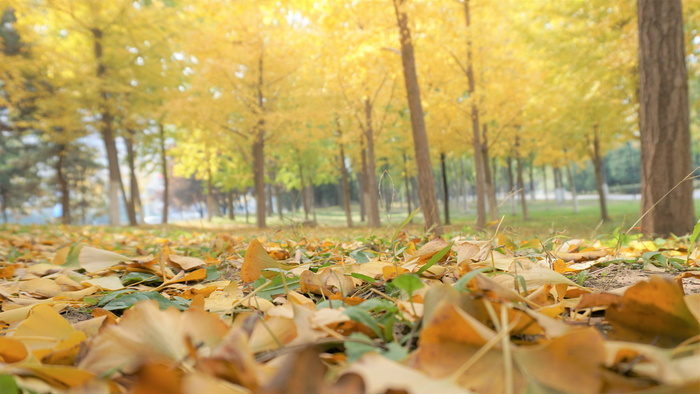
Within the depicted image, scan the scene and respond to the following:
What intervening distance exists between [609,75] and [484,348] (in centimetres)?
1243

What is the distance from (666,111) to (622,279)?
375cm

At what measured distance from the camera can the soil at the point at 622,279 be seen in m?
1.04

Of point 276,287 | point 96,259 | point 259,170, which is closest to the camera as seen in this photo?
point 276,287

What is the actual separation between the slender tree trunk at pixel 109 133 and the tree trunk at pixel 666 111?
13.5m

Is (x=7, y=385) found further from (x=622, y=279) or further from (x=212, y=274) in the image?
(x=622, y=279)

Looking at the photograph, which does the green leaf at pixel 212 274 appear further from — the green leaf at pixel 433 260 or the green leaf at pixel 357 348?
the green leaf at pixel 357 348

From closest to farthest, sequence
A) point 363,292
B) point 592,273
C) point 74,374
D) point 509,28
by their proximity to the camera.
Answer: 1. point 74,374
2. point 363,292
3. point 592,273
4. point 509,28

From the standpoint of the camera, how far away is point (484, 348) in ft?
1.57

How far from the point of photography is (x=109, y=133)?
45.9 ft

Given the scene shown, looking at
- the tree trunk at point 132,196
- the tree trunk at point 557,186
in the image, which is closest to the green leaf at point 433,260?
the tree trunk at point 132,196

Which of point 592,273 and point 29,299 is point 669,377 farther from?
point 29,299

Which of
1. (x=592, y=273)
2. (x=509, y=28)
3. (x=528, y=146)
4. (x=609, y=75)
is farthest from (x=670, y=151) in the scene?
(x=528, y=146)

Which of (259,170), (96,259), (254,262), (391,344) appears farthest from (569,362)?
(259,170)

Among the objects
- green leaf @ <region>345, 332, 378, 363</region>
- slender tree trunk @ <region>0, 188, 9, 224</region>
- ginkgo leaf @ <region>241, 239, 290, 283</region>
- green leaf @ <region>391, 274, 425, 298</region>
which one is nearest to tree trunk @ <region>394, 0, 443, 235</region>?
ginkgo leaf @ <region>241, 239, 290, 283</region>
